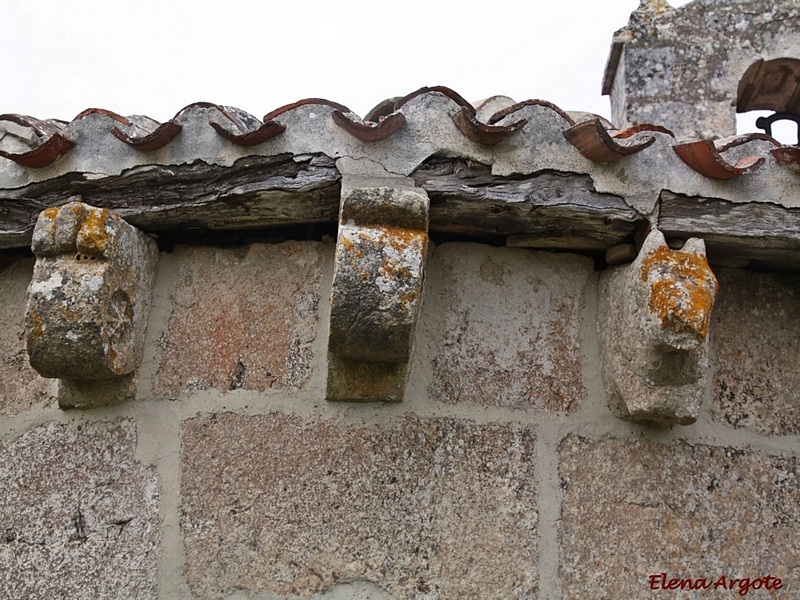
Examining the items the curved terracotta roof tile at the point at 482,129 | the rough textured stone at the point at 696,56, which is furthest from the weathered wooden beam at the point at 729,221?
the rough textured stone at the point at 696,56

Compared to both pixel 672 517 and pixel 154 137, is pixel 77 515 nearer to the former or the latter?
pixel 154 137

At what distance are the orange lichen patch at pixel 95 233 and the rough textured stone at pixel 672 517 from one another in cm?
106

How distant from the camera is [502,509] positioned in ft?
5.07

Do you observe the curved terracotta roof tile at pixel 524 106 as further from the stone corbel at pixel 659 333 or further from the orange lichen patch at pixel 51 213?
the orange lichen patch at pixel 51 213

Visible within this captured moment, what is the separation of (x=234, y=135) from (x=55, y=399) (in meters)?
0.74

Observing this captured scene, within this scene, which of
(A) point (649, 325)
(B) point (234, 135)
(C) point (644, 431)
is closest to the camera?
(A) point (649, 325)

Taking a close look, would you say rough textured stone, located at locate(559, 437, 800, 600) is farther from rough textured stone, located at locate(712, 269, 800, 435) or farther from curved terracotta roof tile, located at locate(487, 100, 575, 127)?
curved terracotta roof tile, located at locate(487, 100, 575, 127)

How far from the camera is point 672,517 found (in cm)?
156

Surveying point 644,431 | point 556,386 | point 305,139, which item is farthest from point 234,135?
point 644,431

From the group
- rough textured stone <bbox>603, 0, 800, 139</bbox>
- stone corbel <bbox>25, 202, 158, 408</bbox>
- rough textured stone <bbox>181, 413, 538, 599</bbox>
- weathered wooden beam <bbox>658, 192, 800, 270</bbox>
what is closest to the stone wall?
rough textured stone <bbox>181, 413, 538, 599</bbox>

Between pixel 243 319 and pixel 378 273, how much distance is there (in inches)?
18.2

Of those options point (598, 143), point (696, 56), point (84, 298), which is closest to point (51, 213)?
point (84, 298)

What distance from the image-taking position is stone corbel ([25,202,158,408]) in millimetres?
1443

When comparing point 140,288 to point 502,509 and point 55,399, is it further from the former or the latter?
point 502,509
